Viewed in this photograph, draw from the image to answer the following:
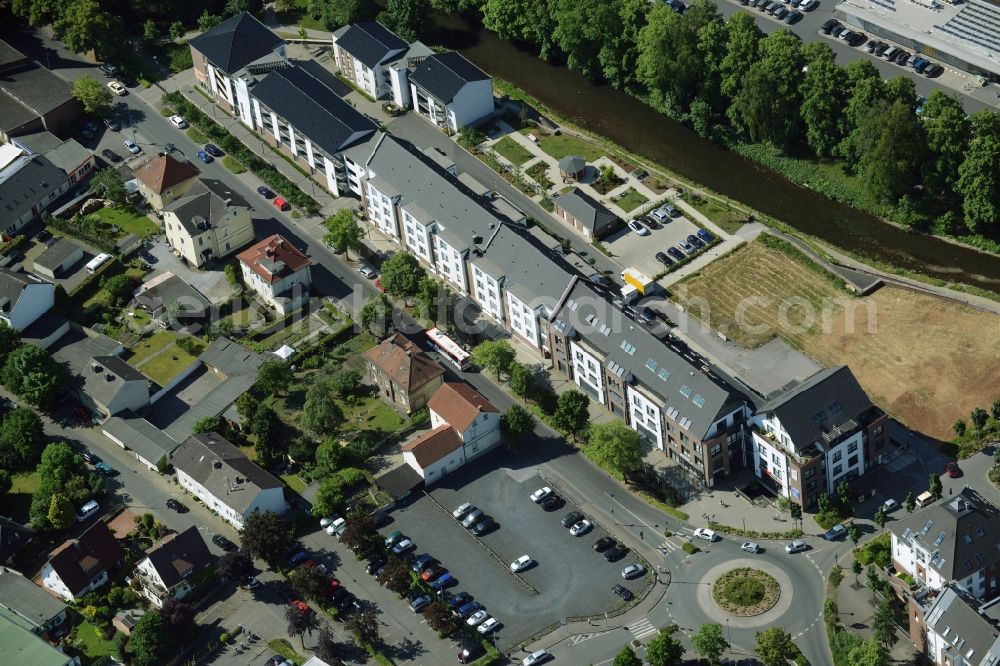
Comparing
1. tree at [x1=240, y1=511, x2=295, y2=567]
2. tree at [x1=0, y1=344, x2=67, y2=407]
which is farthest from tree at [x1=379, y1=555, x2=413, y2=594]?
tree at [x1=0, y1=344, x2=67, y2=407]

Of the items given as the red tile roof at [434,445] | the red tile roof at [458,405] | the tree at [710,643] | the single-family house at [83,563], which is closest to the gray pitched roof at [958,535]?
the tree at [710,643]

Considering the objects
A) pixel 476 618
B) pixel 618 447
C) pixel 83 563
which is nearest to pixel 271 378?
pixel 83 563

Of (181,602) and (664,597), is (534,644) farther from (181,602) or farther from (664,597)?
(181,602)

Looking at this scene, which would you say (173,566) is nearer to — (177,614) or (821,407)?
(177,614)

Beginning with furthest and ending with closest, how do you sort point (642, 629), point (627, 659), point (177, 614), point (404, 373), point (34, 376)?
point (34, 376)
point (404, 373)
point (177, 614)
point (642, 629)
point (627, 659)

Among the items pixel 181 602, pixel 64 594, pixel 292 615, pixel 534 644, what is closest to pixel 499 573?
pixel 534 644

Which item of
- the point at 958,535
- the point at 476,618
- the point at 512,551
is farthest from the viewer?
the point at 512,551
